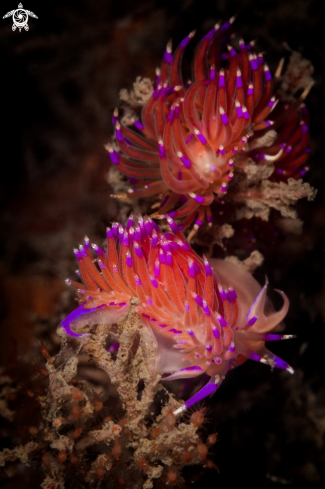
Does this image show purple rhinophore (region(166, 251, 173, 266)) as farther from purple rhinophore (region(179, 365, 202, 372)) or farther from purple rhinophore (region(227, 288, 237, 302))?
purple rhinophore (region(179, 365, 202, 372))

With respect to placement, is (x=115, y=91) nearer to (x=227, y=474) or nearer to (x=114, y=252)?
(x=114, y=252)

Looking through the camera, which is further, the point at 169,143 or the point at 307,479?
the point at 307,479

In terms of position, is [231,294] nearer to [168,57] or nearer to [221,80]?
[221,80]

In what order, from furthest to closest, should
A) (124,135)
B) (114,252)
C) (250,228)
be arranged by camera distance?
(250,228), (124,135), (114,252)

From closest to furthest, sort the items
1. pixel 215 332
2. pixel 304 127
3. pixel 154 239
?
pixel 215 332, pixel 154 239, pixel 304 127

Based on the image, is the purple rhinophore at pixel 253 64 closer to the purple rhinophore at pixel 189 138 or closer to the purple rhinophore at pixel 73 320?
the purple rhinophore at pixel 189 138

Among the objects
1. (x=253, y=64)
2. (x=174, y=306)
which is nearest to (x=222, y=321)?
(x=174, y=306)

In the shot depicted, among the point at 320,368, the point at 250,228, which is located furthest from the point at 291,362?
the point at 250,228
